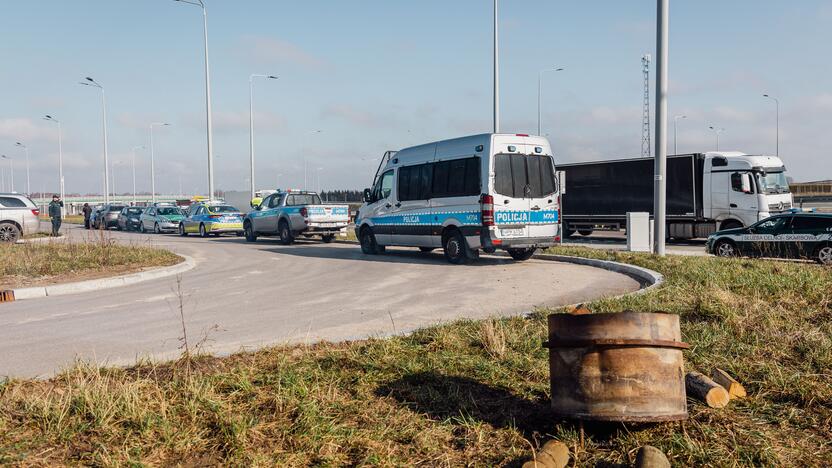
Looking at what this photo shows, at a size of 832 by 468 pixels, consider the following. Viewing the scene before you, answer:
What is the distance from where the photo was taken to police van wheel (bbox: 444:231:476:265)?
50.4 ft

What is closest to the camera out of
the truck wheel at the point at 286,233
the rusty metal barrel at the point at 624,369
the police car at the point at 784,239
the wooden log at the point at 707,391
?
the rusty metal barrel at the point at 624,369

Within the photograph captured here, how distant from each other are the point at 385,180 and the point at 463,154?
138 inches

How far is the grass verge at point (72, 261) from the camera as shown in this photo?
42.2 feet

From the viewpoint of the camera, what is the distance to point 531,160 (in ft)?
50.3

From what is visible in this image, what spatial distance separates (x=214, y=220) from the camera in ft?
103

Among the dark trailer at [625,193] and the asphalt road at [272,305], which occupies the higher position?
the dark trailer at [625,193]

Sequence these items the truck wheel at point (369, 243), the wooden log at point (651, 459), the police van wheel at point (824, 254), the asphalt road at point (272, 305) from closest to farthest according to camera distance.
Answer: the wooden log at point (651, 459)
the asphalt road at point (272, 305)
the police van wheel at point (824, 254)
the truck wheel at point (369, 243)

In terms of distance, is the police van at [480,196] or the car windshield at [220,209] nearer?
the police van at [480,196]

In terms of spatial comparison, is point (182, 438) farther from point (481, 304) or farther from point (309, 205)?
point (309, 205)

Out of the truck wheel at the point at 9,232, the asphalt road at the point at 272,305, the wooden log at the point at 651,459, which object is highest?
the truck wheel at the point at 9,232

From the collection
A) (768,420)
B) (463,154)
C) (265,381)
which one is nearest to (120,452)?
(265,381)

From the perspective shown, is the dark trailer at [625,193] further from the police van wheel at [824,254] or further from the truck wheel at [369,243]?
the truck wheel at [369,243]

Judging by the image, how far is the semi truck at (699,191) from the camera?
22.0 meters

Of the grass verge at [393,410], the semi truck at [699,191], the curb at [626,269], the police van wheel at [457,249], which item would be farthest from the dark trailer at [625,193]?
the grass verge at [393,410]
